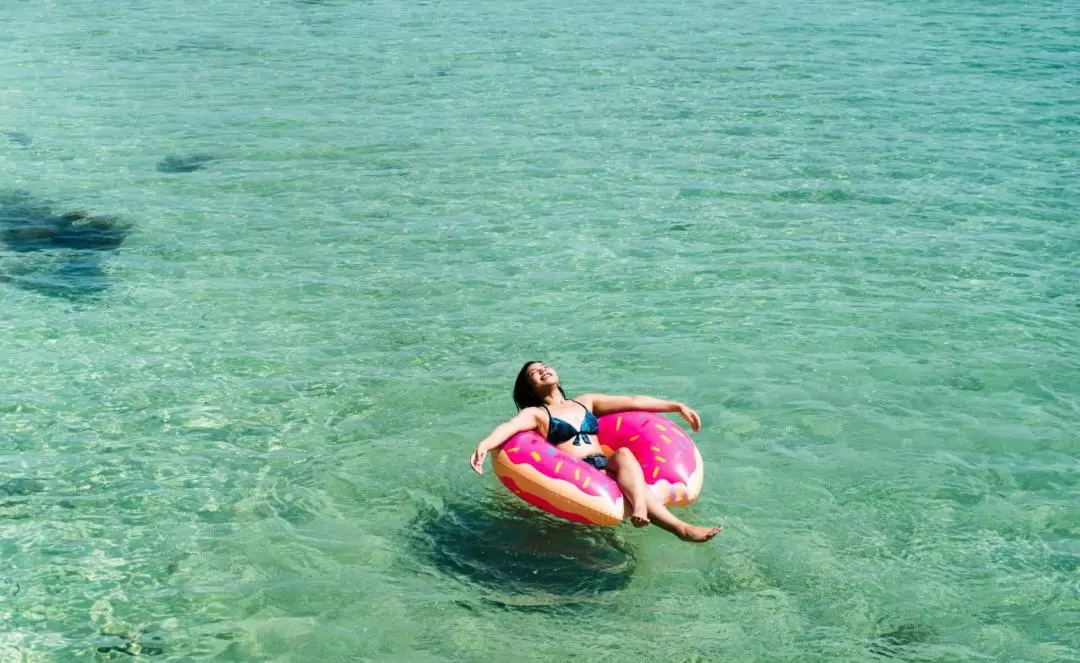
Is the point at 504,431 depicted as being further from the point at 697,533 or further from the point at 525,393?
the point at 697,533

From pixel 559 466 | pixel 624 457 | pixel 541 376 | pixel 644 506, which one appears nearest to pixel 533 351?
pixel 541 376

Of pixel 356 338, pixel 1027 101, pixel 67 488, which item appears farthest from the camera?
pixel 1027 101

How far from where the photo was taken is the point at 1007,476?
22.4 ft

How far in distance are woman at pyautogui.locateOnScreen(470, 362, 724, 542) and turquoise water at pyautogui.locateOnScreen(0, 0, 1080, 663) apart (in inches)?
15.3

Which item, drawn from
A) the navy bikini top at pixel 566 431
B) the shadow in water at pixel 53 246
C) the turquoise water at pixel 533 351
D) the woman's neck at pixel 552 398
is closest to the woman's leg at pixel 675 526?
the turquoise water at pixel 533 351

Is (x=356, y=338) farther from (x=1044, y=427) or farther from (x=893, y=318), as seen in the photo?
(x=1044, y=427)

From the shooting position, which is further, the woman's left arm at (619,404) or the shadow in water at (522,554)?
the woman's left arm at (619,404)

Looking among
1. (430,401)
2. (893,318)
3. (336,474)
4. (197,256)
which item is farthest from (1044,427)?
(197,256)

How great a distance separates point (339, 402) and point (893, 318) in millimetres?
4315

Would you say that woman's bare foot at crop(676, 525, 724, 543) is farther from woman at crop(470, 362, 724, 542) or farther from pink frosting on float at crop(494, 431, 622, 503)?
pink frosting on float at crop(494, 431, 622, 503)

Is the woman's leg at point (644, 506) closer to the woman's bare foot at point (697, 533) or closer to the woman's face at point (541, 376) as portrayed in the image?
the woman's bare foot at point (697, 533)

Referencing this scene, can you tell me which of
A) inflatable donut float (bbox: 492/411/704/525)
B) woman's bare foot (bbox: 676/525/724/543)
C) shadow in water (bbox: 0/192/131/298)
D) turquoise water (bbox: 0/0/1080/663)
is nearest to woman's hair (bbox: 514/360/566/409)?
inflatable donut float (bbox: 492/411/704/525)

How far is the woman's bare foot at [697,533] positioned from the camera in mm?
5746

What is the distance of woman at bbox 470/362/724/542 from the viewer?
19.8 ft
